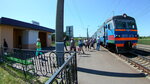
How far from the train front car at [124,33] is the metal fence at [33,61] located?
538 centimetres

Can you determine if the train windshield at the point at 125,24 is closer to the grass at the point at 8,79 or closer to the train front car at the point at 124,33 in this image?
the train front car at the point at 124,33

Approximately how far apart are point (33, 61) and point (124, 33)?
7.80 meters

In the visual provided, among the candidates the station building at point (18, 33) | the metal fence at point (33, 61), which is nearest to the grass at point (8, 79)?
the metal fence at point (33, 61)

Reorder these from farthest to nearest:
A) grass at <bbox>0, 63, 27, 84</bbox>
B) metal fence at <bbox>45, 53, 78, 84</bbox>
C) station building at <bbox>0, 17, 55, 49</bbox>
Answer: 1. station building at <bbox>0, 17, 55, 49</bbox>
2. grass at <bbox>0, 63, 27, 84</bbox>
3. metal fence at <bbox>45, 53, 78, 84</bbox>

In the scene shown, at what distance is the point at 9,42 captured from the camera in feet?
39.4

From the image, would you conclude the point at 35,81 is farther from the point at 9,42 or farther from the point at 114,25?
the point at 9,42

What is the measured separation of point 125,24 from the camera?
10.1m

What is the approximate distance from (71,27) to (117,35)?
4.49m

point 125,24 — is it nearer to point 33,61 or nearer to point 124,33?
point 124,33

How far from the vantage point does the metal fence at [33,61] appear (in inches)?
218

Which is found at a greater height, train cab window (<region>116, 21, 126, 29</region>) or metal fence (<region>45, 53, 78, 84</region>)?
train cab window (<region>116, 21, 126, 29</region>)

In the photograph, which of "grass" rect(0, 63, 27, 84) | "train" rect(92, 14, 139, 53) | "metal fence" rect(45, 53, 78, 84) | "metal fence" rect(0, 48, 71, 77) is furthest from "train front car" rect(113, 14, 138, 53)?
"grass" rect(0, 63, 27, 84)

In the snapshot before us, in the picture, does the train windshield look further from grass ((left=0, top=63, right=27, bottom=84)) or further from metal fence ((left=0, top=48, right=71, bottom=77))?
grass ((left=0, top=63, right=27, bottom=84))

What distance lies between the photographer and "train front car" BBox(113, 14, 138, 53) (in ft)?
31.5
